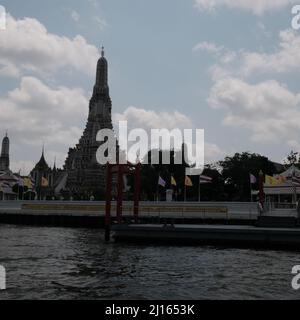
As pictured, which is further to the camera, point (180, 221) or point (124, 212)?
point (124, 212)

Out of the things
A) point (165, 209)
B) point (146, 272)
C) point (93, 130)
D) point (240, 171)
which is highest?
point (93, 130)

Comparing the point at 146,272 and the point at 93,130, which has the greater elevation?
the point at 93,130

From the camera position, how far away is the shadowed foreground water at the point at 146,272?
1884 cm

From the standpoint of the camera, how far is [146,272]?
24.2 meters

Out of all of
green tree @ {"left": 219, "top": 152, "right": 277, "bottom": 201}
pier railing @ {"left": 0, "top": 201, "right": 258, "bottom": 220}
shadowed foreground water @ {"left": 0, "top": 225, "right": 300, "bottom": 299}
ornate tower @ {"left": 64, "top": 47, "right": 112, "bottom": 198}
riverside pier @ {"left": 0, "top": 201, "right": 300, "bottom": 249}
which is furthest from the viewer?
ornate tower @ {"left": 64, "top": 47, "right": 112, "bottom": 198}

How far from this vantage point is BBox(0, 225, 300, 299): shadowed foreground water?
1884 centimetres

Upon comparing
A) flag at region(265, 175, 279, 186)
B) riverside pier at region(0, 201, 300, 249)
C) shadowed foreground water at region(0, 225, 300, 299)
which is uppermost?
flag at region(265, 175, 279, 186)

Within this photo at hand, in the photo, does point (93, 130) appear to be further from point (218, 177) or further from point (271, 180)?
point (271, 180)

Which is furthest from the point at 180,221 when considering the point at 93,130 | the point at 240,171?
the point at 93,130

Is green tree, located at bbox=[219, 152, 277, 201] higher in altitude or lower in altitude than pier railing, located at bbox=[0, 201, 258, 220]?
higher


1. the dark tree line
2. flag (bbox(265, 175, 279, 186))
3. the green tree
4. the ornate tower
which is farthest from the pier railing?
the ornate tower

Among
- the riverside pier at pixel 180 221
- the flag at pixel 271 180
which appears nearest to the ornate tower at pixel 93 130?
the riverside pier at pixel 180 221

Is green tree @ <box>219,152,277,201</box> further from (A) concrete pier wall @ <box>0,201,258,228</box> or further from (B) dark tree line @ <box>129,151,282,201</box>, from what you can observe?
(A) concrete pier wall @ <box>0,201,258,228</box>
